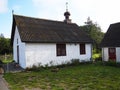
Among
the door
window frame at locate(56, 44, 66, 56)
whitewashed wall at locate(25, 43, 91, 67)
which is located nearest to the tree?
the door

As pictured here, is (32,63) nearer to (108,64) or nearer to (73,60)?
(73,60)

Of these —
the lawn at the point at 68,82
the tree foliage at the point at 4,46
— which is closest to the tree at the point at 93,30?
Answer: the tree foliage at the point at 4,46

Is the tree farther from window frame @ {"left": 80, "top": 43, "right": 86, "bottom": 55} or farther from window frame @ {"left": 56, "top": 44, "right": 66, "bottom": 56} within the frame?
window frame @ {"left": 56, "top": 44, "right": 66, "bottom": 56}

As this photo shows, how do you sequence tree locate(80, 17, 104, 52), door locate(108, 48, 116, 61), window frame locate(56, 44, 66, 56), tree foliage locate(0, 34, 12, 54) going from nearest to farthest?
window frame locate(56, 44, 66, 56)
door locate(108, 48, 116, 61)
tree foliage locate(0, 34, 12, 54)
tree locate(80, 17, 104, 52)

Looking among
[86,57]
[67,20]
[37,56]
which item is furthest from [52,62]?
[67,20]

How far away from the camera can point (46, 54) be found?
1950 cm

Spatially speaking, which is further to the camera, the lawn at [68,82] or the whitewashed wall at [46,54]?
the whitewashed wall at [46,54]

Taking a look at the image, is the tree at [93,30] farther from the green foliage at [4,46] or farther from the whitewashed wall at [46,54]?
the whitewashed wall at [46,54]

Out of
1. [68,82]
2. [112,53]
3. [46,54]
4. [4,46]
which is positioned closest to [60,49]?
[46,54]

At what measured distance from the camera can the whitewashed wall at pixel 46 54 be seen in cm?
1825

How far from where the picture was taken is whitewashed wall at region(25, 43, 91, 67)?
1825 centimetres

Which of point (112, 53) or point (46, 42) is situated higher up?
point (46, 42)

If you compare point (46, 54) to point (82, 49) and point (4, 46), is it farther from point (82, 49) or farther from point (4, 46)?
point (4, 46)

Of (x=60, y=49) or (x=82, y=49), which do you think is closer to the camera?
(x=60, y=49)
